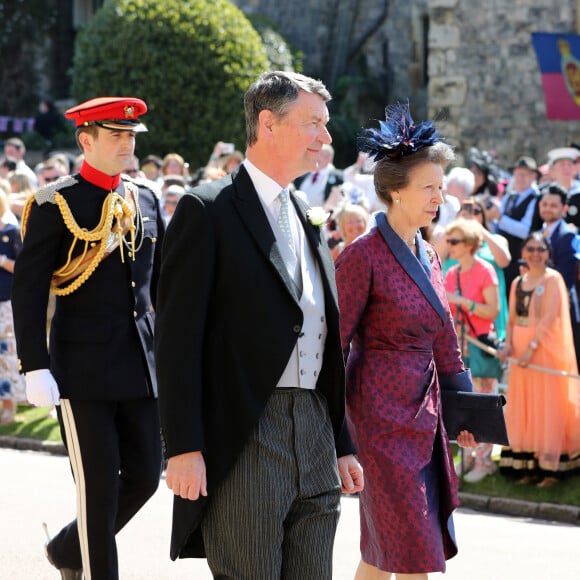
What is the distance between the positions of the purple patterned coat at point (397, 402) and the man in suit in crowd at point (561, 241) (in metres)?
4.95

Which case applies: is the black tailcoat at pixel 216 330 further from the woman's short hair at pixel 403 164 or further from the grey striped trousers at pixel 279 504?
the woman's short hair at pixel 403 164

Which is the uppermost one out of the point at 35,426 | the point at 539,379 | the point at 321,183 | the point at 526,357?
the point at 321,183

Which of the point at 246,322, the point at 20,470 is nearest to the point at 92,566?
the point at 246,322

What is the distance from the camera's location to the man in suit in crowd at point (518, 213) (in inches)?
435

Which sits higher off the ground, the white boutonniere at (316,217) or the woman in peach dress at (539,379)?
the white boutonniere at (316,217)

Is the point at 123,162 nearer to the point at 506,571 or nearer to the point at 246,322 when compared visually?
the point at 246,322

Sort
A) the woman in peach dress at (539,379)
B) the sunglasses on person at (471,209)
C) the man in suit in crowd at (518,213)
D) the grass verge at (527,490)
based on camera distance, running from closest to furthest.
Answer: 1. the grass verge at (527,490)
2. the woman in peach dress at (539,379)
3. the sunglasses on person at (471,209)
4. the man in suit in crowd at (518,213)

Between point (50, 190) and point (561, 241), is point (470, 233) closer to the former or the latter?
point (561, 241)

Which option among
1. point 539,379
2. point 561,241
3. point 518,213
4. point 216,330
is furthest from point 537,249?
point 216,330

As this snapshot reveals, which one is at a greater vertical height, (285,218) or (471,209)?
(285,218)

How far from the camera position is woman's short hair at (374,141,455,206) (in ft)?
15.8

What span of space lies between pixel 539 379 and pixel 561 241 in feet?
5.39

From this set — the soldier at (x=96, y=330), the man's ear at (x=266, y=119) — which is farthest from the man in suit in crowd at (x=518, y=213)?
the man's ear at (x=266, y=119)

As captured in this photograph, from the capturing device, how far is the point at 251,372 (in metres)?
3.87
